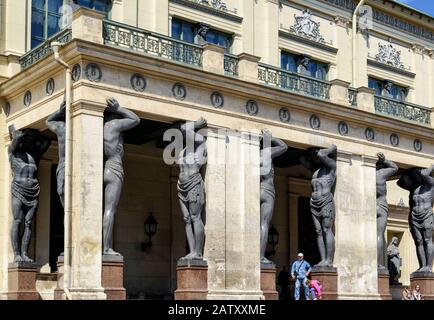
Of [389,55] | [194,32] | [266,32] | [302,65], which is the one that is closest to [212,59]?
[194,32]

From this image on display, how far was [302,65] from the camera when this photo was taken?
30.0m

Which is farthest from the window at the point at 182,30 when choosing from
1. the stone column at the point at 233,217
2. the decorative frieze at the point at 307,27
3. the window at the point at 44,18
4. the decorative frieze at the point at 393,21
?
the decorative frieze at the point at 393,21

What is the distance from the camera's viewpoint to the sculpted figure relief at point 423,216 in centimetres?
2723

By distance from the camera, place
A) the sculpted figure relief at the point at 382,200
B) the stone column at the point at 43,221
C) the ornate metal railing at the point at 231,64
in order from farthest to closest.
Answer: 1. the sculpted figure relief at the point at 382,200
2. the ornate metal railing at the point at 231,64
3. the stone column at the point at 43,221

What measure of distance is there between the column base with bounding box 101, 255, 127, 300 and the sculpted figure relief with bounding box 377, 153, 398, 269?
10.3 metres

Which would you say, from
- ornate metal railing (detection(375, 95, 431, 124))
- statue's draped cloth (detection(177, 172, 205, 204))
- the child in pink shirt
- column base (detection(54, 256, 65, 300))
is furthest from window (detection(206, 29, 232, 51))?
column base (detection(54, 256, 65, 300))

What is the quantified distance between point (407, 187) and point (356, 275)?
213 inches

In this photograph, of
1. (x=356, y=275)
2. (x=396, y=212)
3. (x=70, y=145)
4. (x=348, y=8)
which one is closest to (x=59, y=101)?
(x=70, y=145)

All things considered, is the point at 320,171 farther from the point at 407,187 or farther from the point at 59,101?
the point at 59,101

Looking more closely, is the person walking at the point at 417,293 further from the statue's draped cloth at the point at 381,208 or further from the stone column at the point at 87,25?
the stone column at the point at 87,25

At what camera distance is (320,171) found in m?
24.4

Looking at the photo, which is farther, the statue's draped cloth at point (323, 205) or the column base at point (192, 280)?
the statue's draped cloth at point (323, 205)

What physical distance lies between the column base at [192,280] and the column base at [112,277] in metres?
1.98

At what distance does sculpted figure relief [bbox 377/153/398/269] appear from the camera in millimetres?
25641
